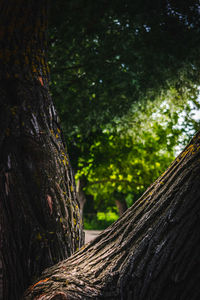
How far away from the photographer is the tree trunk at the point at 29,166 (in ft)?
6.70

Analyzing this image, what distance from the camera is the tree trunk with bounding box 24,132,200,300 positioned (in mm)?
1408

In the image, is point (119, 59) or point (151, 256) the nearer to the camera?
point (151, 256)

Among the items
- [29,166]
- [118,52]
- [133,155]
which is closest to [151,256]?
[29,166]

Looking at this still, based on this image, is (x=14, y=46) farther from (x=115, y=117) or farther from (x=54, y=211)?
(x=115, y=117)

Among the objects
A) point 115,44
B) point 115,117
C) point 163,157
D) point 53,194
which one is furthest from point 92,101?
point 163,157

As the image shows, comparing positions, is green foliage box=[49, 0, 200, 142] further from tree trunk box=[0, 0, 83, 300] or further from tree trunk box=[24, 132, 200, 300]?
tree trunk box=[24, 132, 200, 300]

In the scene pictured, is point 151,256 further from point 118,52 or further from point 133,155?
point 133,155

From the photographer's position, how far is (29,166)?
2.18m

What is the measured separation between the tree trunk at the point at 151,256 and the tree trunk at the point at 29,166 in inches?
11.1

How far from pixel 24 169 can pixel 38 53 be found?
1220 millimetres

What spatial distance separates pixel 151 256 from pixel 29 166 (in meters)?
1.23

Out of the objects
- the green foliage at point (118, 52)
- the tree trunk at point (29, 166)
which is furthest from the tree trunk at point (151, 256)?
the green foliage at point (118, 52)

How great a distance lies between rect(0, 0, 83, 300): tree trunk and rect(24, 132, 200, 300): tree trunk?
0.28 meters

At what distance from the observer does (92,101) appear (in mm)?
7891
